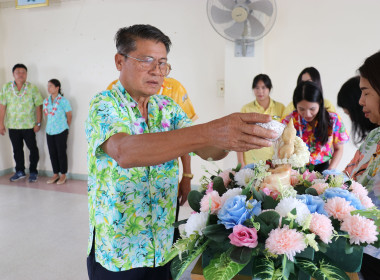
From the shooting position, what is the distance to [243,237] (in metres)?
0.76

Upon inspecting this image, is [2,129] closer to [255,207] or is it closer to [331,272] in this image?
[255,207]

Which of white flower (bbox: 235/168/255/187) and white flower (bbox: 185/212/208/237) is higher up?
white flower (bbox: 235/168/255/187)

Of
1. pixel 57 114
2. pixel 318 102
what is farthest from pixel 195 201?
pixel 57 114

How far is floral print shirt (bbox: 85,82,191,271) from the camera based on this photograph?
119 centimetres

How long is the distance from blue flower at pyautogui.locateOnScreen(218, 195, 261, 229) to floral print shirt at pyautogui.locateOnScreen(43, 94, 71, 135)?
4.63 metres

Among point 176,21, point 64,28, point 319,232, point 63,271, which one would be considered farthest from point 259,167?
point 64,28

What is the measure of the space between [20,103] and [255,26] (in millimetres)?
3671

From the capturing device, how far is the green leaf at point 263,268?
0.73 metres

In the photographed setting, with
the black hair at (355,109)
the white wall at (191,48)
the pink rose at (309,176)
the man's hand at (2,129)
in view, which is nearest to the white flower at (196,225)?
the pink rose at (309,176)

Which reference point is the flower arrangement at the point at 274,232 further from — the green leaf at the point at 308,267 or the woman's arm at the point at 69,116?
the woman's arm at the point at 69,116

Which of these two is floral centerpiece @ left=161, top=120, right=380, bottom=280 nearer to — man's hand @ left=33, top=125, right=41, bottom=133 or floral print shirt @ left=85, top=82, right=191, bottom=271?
floral print shirt @ left=85, top=82, right=191, bottom=271

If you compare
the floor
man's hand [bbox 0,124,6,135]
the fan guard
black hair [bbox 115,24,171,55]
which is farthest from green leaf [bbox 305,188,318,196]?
man's hand [bbox 0,124,6,135]

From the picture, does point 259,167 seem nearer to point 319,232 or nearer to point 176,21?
point 319,232

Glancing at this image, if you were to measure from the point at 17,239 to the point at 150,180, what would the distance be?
8.65ft
